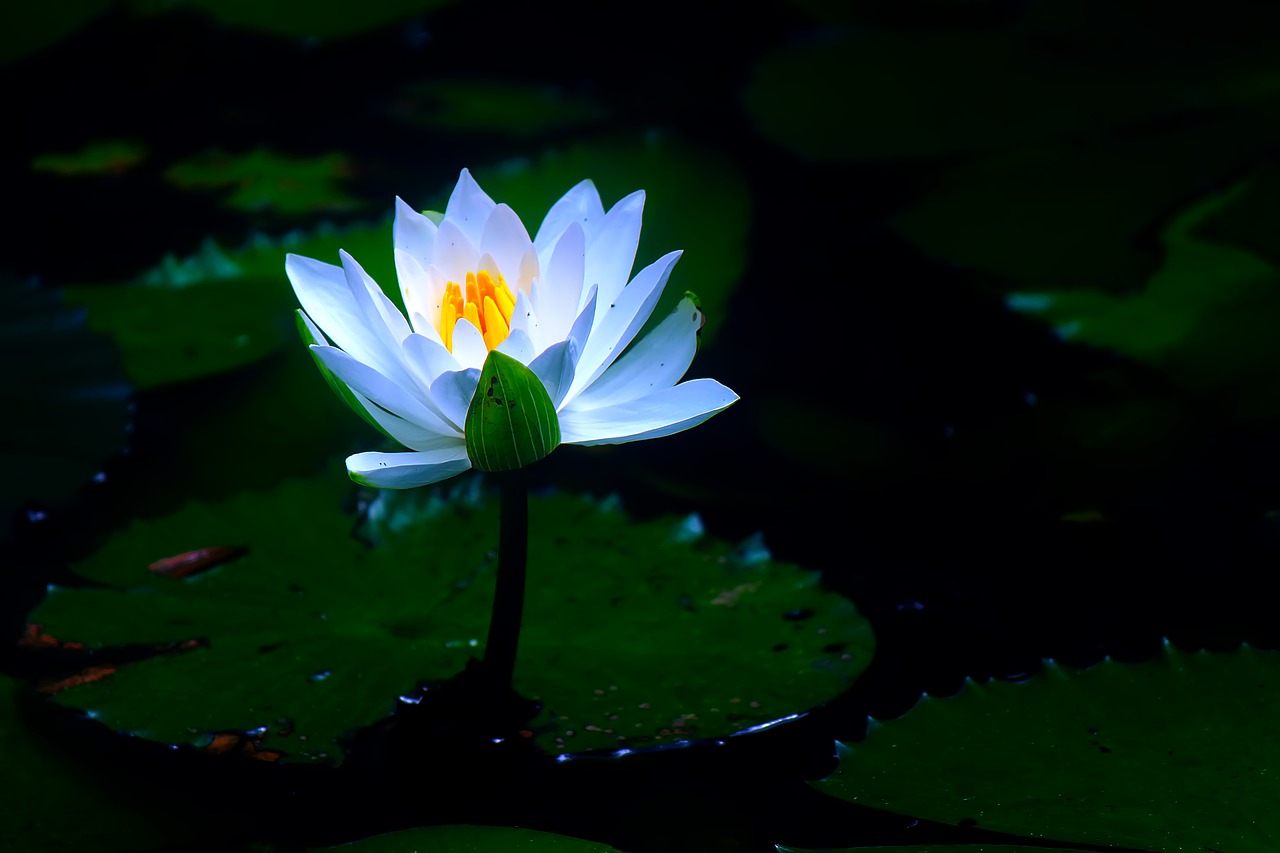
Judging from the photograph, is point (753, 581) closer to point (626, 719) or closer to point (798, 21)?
point (626, 719)

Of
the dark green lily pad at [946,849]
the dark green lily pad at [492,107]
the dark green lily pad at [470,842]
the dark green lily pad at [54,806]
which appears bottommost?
the dark green lily pad at [946,849]

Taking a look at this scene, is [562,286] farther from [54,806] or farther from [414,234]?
[54,806]

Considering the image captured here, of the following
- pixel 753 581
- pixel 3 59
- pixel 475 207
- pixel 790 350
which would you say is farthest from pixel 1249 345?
pixel 3 59

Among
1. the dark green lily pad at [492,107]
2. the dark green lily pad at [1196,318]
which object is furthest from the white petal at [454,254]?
the dark green lily pad at [492,107]

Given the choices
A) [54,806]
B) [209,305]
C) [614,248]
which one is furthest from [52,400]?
[614,248]

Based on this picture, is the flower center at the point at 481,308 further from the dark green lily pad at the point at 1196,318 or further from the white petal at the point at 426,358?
the dark green lily pad at the point at 1196,318

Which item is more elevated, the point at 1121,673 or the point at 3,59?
the point at 3,59

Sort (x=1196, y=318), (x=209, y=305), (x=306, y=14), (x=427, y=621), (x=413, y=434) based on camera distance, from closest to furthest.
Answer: (x=413, y=434) < (x=427, y=621) < (x=1196, y=318) < (x=209, y=305) < (x=306, y=14)
